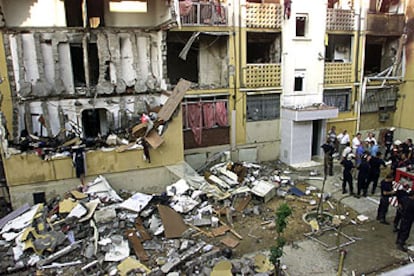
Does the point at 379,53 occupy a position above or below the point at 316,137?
above

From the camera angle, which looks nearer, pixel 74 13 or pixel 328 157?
pixel 74 13

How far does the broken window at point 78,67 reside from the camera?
1406cm

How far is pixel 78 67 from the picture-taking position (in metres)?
14.4

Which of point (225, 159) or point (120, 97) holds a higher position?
point (120, 97)

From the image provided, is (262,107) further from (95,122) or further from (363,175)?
(95,122)

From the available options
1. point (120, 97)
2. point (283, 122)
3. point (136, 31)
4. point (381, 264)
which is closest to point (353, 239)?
point (381, 264)

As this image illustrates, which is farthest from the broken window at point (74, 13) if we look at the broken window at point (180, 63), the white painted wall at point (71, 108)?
the broken window at point (180, 63)

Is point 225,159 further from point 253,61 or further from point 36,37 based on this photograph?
point 36,37

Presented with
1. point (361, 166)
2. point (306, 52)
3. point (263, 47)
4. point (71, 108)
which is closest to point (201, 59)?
point (263, 47)

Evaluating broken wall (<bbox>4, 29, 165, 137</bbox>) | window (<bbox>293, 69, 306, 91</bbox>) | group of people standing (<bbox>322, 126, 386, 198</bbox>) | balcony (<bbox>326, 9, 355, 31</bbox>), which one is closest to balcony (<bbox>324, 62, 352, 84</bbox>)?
window (<bbox>293, 69, 306, 91</bbox>)

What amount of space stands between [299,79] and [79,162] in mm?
11811

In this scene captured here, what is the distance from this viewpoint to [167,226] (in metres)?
9.30

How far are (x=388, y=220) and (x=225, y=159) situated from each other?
7337 mm

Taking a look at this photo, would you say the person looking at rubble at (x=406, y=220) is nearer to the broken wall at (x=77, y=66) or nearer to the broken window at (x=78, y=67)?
the broken wall at (x=77, y=66)
